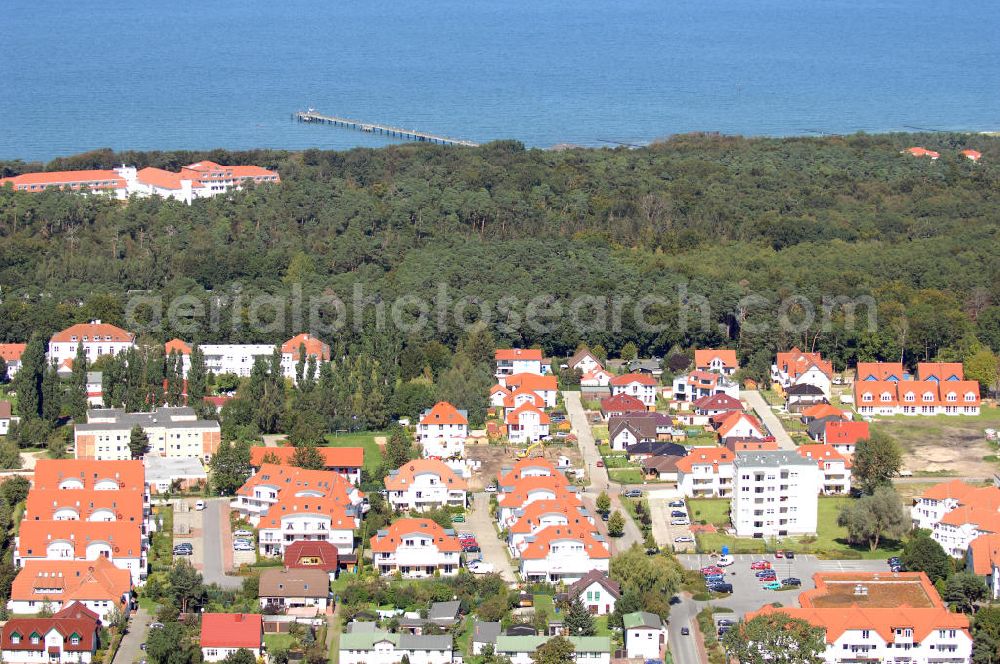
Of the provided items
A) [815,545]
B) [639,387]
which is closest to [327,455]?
[639,387]

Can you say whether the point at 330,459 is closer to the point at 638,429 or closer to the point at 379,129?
the point at 638,429

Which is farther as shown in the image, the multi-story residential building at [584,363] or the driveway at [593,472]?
the multi-story residential building at [584,363]

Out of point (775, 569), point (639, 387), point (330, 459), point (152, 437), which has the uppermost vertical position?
point (639, 387)

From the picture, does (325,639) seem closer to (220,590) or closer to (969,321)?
(220,590)

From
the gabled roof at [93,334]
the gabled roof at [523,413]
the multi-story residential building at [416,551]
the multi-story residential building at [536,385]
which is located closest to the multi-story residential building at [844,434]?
the gabled roof at [523,413]

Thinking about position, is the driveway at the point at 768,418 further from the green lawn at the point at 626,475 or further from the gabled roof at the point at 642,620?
the gabled roof at the point at 642,620
